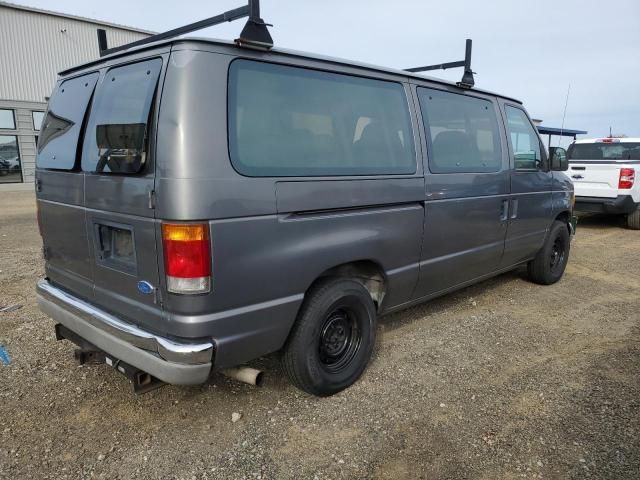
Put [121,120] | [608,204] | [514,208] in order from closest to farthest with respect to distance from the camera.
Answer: [121,120]
[514,208]
[608,204]

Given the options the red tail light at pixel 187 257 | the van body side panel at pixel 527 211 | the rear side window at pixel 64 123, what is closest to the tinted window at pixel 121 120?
the rear side window at pixel 64 123

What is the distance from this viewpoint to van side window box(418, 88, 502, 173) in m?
3.64

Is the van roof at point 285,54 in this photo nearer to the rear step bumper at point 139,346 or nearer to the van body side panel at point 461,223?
the van body side panel at point 461,223

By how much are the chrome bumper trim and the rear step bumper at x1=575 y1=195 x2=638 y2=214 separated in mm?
9584

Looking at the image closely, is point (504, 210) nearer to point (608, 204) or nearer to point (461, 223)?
point (461, 223)

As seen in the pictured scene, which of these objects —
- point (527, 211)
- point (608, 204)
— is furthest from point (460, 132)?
point (608, 204)

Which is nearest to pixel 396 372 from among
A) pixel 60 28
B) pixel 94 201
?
pixel 94 201

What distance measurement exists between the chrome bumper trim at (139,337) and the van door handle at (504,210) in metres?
3.08

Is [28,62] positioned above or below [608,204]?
above

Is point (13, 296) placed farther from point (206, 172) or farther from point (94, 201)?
point (206, 172)

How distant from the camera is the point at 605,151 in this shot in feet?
33.9

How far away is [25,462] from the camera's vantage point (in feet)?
8.21

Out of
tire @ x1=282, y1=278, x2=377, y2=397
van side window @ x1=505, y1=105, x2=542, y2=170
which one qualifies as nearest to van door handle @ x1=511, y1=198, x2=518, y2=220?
van side window @ x1=505, y1=105, x2=542, y2=170

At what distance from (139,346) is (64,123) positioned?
161cm
